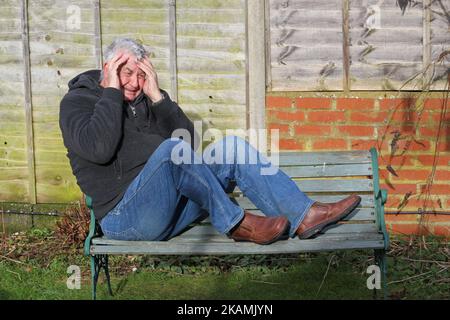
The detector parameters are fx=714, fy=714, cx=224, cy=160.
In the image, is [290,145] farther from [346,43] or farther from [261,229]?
[261,229]

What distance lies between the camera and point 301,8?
210 inches

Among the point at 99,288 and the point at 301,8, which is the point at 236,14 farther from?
the point at 99,288

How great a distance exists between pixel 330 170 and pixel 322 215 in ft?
1.74

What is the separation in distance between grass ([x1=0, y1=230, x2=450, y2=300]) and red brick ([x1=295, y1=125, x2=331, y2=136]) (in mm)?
936

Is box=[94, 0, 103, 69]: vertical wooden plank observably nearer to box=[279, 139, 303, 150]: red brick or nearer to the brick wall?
the brick wall

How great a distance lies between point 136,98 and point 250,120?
145 centimetres

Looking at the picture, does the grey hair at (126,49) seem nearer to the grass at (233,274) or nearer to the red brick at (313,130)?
the grass at (233,274)

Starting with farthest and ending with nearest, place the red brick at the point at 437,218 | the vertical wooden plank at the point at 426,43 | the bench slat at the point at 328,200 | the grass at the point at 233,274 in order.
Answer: the red brick at the point at 437,218, the vertical wooden plank at the point at 426,43, the grass at the point at 233,274, the bench slat at the point at 328,200

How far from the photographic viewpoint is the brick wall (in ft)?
17.6

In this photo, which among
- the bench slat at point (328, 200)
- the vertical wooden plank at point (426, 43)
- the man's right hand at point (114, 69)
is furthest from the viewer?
the vertical wooden plank at point (426, 43)

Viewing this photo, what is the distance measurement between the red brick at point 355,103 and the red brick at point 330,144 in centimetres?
26

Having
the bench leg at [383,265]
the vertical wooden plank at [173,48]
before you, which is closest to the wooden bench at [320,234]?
the bench leg at [383,265]

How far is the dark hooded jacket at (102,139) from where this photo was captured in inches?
150

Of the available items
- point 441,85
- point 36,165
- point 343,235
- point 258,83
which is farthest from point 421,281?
point 36,165
